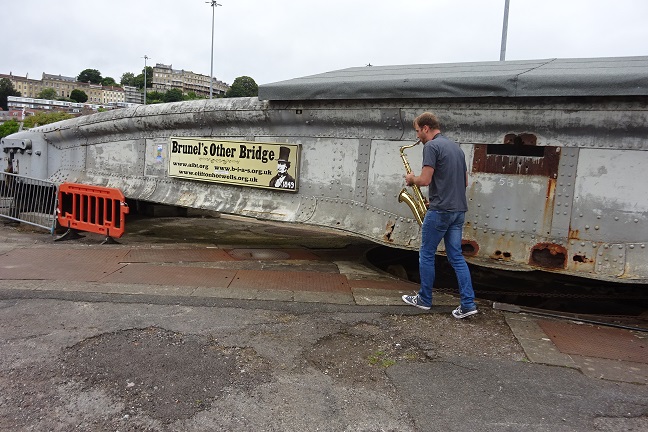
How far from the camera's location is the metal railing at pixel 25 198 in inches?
337

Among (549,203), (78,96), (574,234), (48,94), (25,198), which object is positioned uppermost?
(48,94)

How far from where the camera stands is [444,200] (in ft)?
13.4

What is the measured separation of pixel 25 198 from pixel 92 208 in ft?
7.83

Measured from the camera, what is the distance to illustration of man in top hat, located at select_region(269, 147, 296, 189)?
6121 mm

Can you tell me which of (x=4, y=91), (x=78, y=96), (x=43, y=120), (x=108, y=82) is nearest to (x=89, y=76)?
(x=108, y=82)

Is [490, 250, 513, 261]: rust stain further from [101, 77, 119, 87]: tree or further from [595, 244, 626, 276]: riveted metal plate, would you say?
[101, 77, 119, 87]: tree

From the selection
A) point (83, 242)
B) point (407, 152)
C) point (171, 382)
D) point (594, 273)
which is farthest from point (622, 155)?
point (83, 242)

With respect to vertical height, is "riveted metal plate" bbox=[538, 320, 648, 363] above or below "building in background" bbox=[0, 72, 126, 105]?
below

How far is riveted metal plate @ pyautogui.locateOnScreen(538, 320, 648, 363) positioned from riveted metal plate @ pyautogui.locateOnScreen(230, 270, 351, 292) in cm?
201

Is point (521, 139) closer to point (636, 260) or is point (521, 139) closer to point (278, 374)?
point (636, 260)

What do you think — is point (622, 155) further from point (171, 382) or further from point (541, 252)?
point (171, 382)

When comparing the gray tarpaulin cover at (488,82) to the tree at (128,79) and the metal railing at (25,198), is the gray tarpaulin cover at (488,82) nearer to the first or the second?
the metal railing at (25,198)

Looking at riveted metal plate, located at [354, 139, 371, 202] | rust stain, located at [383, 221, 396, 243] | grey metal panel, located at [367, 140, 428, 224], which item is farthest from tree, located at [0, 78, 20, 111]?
rust stain, located at [383, 221, 396, 243]

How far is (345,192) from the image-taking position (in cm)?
575
